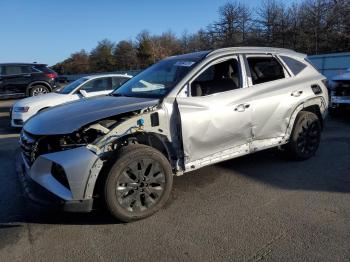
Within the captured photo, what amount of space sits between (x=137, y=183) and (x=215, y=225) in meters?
0.92

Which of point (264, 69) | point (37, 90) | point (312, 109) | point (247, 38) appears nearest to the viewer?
point (264, 69)

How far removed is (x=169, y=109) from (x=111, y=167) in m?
1.00

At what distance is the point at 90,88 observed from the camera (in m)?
10.7

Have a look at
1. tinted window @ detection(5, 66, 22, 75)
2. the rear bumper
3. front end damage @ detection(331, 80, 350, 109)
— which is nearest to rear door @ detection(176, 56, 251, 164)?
the rear bumper

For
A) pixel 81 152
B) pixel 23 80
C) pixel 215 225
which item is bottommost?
pixel 215 225

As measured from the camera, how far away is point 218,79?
16.8 feet

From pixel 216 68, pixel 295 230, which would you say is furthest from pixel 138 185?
pixel 216 68

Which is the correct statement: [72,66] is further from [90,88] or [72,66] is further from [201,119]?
[201,119]

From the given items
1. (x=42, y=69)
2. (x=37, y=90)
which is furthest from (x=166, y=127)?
(x=42, y=69)

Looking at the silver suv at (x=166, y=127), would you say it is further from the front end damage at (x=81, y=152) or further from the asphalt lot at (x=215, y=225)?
the asphalt lot at (x=215, y=225)

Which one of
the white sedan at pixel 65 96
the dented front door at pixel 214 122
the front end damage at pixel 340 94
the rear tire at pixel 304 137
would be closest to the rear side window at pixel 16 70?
the white sedan at pixel 65 96

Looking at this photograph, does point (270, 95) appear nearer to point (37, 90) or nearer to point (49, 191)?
point (49, 191)

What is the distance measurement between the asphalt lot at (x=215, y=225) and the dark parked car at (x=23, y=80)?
12.2 meters

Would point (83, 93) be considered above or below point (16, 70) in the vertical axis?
below
